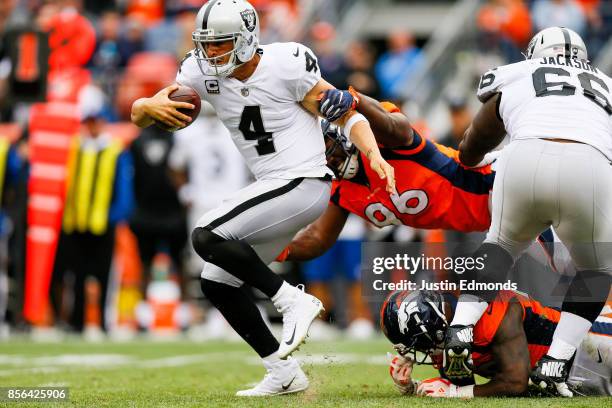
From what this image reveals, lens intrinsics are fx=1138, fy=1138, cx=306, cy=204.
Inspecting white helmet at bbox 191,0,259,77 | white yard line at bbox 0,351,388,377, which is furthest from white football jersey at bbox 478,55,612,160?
white yard line at bbox 0,351,388,377

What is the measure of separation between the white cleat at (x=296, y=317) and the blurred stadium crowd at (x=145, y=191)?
512 cm

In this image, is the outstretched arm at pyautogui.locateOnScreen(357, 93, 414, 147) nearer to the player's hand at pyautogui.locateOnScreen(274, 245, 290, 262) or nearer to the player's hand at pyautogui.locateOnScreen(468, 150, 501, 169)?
the player's hand at pyautogui.locateOnScreen(468, 150, 501, 169)

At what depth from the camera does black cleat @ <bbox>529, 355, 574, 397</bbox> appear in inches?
211

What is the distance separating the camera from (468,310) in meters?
5.40

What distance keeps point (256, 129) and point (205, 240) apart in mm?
649

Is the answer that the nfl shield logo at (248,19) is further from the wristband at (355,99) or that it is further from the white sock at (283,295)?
the white sock at (283,295)

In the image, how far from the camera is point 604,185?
522cm

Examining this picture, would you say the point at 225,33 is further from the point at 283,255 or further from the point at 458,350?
the point at 458,350

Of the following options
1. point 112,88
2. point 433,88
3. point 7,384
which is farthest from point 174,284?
point 7,384

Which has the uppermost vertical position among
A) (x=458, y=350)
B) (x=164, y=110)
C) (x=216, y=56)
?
(x=216, y=56)

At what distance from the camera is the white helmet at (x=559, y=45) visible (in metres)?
5.64

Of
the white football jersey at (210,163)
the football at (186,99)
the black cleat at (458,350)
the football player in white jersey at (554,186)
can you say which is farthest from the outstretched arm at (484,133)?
the white football jersey at (210,163)

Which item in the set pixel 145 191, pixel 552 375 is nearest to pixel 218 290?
pixel 552 375

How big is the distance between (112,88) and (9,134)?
1689mm
